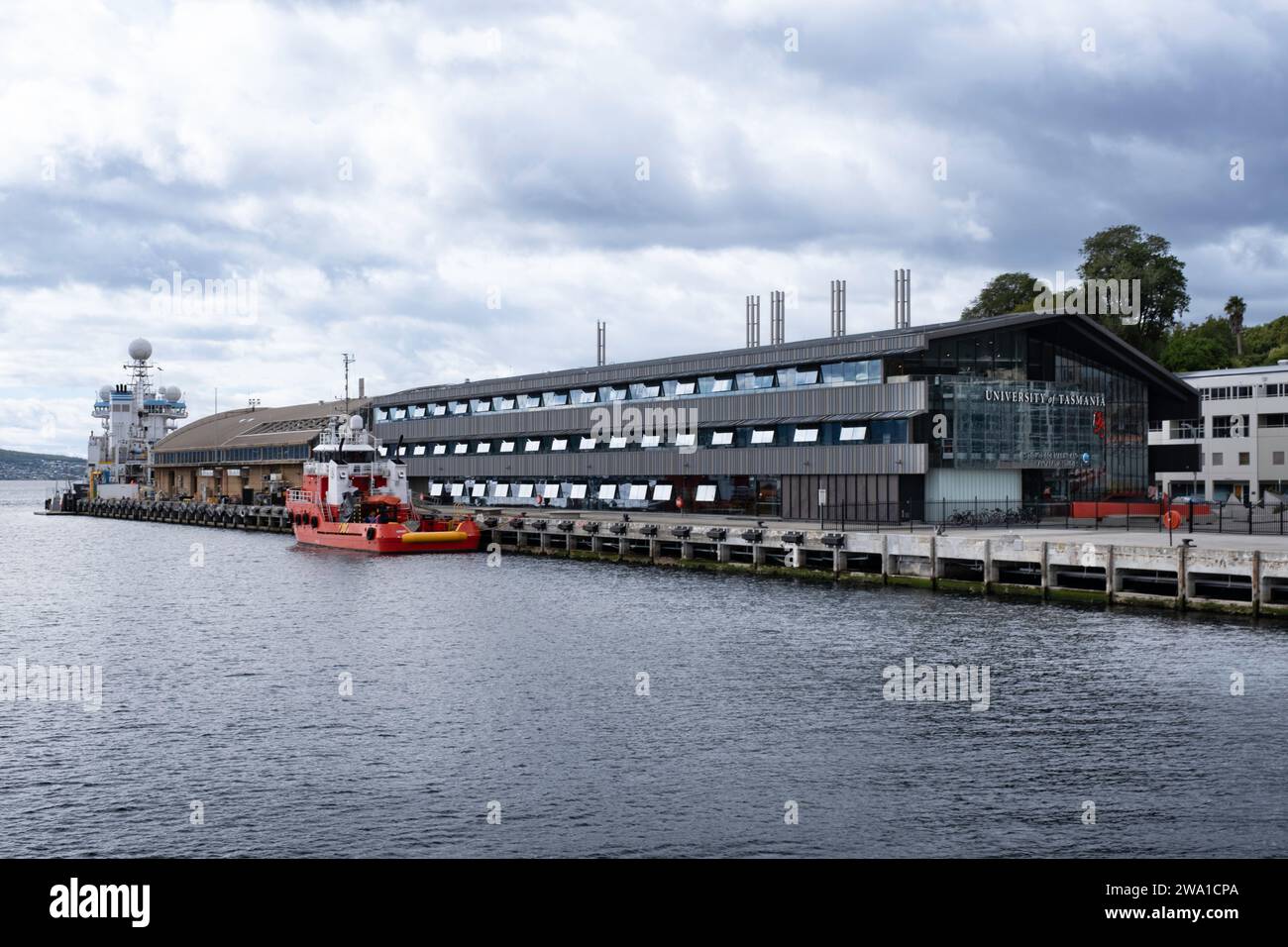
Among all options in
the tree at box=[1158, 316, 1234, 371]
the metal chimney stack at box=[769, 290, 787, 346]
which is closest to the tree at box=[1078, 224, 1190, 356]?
the tree at box=[1158, 316, 1234, 371]

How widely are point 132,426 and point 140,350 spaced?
38.9 ft

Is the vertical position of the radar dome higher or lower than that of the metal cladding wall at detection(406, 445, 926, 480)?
higher

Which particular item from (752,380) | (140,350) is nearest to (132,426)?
(140,350)

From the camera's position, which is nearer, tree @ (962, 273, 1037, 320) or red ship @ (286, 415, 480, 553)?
red ship @ (286, 415, 480, 553)

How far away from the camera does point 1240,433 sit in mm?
116750

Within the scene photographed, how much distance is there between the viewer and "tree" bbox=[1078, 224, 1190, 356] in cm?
13988

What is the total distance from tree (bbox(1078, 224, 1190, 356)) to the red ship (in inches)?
3404

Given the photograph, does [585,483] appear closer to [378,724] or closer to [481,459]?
[481,459]

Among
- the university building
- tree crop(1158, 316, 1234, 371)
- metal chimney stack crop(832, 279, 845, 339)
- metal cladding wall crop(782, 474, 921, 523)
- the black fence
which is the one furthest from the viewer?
tree crop(1158, 316, 1234, 371)

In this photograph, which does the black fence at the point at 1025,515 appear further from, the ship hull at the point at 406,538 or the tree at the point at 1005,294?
the tree at the point at 1005,294

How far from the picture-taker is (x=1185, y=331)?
495 feet

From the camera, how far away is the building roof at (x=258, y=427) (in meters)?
147

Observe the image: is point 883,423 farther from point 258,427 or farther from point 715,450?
point 258,427

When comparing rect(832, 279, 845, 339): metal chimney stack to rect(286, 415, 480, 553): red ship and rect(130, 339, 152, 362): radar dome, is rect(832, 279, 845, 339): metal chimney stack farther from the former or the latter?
rect(130, 339, 152, 362): radar dome
